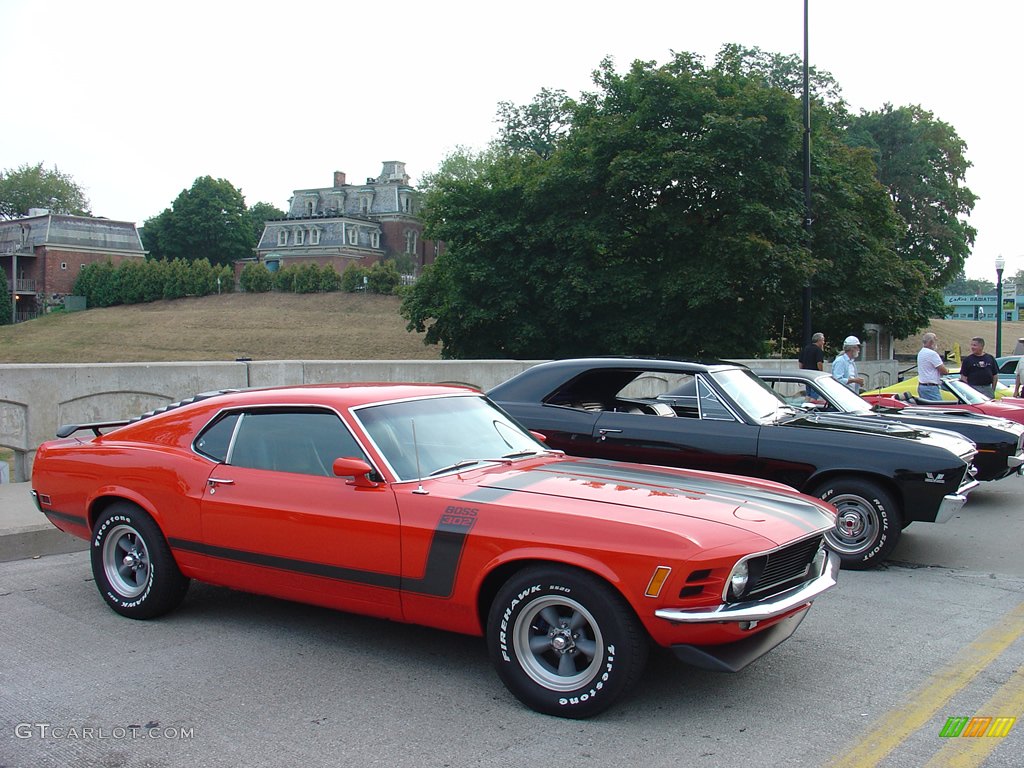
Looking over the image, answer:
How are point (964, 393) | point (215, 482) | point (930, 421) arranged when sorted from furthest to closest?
point (964, 393) → point (930, 421) → point (215, 482)

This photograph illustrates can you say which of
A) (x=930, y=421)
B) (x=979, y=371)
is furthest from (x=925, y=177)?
(x=930, y=421)

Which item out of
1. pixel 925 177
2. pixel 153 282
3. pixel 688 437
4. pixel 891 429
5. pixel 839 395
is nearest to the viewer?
pixel 688 437

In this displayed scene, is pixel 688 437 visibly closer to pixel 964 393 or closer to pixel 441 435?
pixel 441 435

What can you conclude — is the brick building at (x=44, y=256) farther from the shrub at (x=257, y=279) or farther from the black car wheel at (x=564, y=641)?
the black car wheel at (x=564, y=641)

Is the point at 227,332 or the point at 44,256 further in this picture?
the point at 44,256

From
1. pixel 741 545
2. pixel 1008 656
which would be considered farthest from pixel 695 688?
pixel 1008 656

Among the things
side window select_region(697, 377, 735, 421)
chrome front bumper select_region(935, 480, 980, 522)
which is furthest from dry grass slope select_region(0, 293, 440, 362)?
chrome front bumper select_region(935, 480, 980, 522)

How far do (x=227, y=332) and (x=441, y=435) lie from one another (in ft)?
223

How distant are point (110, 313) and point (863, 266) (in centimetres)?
7137

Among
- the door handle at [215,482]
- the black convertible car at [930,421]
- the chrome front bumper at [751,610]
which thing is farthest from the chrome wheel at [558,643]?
the black convertible car at [930,421]

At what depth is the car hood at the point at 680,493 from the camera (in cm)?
448

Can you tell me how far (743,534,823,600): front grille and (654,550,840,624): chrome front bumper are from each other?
38 mm

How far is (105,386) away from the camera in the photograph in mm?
11188

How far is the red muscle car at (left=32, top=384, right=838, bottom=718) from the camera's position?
412 centimetres
